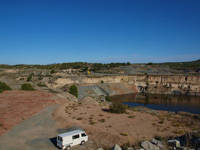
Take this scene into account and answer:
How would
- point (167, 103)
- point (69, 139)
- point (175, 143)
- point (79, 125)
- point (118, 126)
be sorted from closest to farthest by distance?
point (175, 143) < point (69, 139) < point (79, 125) < point (118, 126) < point (167, 103)

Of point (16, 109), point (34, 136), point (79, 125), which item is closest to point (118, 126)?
point (79, 125)

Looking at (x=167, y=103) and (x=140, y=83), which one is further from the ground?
(x=140, y=83)

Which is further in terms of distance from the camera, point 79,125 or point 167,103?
point 167,103

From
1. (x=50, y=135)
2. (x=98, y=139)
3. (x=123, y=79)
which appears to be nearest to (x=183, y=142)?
(x=98, y=139)

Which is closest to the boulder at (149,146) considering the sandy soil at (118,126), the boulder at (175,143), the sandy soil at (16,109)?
the boulder at (175,143)

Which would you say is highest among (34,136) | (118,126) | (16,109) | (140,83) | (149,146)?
(149,146)

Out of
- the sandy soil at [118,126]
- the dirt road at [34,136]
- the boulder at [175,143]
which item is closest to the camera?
the boulder at [175,143]

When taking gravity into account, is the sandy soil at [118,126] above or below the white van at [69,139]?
below

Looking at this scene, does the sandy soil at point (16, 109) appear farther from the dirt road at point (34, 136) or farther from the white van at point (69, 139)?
the white van at point (69, 139)

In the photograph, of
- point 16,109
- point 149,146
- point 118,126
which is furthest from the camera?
point 16,109

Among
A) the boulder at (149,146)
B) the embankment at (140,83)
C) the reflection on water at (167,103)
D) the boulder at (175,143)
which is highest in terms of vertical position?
the boulder at (175,143)

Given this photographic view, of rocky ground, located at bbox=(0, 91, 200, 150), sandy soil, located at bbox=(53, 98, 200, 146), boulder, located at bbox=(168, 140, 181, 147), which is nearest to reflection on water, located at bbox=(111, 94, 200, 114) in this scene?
rocky ground, located at bbox=(0, 91, 200, 150)

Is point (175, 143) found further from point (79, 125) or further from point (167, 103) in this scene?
point (167, 103)

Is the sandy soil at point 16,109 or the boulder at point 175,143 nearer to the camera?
the boulder at point 175,143
